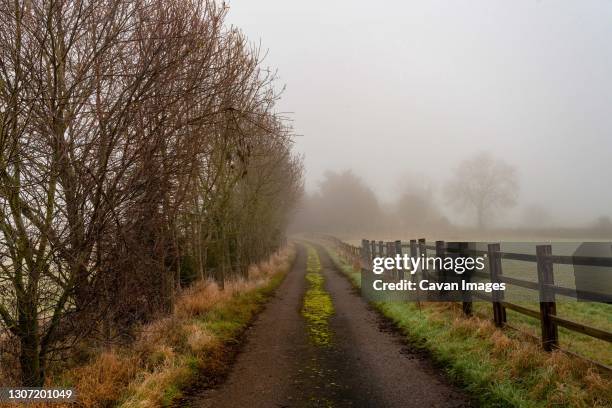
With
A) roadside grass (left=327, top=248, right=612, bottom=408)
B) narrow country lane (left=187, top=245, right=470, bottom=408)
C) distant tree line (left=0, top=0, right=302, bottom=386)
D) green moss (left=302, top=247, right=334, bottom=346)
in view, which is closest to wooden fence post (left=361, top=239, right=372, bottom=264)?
green moss (left=302, top=247, right=334, bottom=346)

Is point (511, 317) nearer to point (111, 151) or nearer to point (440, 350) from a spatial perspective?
point (440, 350)

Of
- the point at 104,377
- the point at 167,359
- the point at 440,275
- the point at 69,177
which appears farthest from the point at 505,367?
the point at 69,177

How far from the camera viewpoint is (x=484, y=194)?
2864 inches

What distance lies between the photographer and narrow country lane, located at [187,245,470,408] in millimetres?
5469

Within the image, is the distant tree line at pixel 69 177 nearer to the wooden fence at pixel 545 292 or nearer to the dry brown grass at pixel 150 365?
the dry brown grass at pixel 150 365

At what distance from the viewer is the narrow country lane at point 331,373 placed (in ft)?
17.9

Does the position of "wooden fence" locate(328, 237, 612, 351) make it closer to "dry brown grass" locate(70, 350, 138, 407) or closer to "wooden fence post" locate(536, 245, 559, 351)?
"wooden fence post" locate(536, 245, 559, 351)

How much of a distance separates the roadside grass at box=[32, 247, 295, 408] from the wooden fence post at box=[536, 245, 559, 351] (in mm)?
4925

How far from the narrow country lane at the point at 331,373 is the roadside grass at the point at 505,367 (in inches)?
12.6

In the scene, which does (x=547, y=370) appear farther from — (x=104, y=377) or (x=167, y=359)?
(x=104, y=377)

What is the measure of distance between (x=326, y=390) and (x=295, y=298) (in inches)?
338

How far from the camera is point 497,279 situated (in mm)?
8125

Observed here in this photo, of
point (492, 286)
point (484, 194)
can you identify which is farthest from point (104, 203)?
point (484, 194)

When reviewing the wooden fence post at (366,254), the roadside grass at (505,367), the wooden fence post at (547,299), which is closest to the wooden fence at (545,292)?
the wooden fence post at (547,299)
